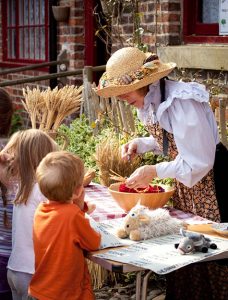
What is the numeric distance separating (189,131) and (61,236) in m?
0.91

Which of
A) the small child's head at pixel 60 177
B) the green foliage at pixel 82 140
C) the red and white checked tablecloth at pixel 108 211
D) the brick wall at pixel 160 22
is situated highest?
the brick wall at pixel 160 22

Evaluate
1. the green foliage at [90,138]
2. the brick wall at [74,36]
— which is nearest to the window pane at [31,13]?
the brick wall at [74,36]

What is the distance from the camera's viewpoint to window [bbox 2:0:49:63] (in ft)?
37.1

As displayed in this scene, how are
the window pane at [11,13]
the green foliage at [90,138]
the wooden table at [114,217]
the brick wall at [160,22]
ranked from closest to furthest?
the wooden table at [114,217] < the green foliage at [90,138] < the brick wall at [160,22] < the window pane at [11,13]

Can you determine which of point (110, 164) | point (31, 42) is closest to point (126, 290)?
point (110, 164)

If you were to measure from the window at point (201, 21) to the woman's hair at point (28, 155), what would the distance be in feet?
12.1

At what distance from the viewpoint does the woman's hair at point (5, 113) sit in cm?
422

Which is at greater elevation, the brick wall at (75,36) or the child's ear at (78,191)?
the brick wall at (75,36)

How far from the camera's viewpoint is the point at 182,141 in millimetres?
3857

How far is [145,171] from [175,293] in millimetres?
854

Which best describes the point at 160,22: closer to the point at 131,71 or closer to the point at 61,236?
the point at 131,71

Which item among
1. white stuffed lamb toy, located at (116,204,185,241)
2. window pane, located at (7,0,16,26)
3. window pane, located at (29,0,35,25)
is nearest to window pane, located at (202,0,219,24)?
white stuffed lamb toy, located at (116,204,185,241)

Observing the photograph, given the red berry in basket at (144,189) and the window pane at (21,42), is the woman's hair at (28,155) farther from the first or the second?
the window pane at (21,42)

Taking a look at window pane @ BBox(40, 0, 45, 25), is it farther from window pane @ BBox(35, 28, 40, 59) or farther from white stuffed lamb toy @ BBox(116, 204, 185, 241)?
white stuffed lamb toy @ BBox(116, 204, 185, 241)
